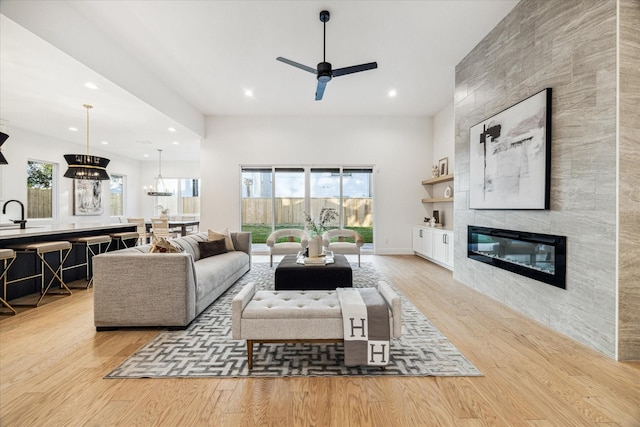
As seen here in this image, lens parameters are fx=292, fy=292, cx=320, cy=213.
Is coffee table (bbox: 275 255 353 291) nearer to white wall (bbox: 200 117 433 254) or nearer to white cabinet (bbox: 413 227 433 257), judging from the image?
white cabinet (bbox: 413 227 433 257)

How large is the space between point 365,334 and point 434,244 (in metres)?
4.31

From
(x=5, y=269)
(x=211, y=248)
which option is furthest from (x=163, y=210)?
(x=5, y=269)

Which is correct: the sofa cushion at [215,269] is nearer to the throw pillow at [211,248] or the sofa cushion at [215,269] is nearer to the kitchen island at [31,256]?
the throw pillow at [211,248]

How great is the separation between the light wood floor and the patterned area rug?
0.28 ft

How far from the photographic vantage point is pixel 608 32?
2.28 m

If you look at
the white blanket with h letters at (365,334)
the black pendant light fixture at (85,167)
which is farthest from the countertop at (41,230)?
the white blanket with h letters at (365,334)

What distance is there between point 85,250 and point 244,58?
3971mm

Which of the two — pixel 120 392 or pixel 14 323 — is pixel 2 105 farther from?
pixel 120 392

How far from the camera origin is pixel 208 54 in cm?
420

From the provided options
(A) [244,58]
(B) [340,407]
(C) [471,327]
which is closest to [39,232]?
(A) [244,58]

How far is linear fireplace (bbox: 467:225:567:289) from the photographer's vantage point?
2684 mm

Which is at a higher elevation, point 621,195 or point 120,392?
point 621,195

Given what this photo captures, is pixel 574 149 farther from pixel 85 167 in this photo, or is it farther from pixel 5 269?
pixel 85 167

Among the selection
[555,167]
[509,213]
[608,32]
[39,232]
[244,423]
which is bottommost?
[244,423]
